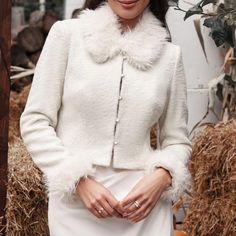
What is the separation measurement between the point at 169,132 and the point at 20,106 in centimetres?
280

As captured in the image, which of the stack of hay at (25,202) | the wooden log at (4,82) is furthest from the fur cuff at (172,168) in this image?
the stack of hay at (25,202)

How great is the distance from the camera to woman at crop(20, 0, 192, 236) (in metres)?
1.86

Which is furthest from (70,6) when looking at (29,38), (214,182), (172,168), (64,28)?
(172,168)

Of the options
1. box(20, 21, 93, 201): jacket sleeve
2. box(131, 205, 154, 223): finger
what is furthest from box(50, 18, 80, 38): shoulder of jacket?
box(131, 205, 154, 223): finger

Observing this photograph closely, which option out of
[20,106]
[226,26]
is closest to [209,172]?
[226,26]

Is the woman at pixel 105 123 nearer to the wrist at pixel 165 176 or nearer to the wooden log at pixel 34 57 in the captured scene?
A: the wrist at pixel 165 176

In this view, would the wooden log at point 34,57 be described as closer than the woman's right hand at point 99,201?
No

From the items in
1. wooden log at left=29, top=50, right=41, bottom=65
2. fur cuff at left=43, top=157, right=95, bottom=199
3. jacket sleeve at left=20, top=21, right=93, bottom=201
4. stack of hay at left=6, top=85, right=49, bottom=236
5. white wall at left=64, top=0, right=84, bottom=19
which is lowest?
wooden log at left=29, top=50, right=41, bottom=65

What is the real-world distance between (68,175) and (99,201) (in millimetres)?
110

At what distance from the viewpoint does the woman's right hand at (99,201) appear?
1808 millimetres

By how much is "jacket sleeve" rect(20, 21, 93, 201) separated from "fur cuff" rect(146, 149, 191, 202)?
0.19 metres

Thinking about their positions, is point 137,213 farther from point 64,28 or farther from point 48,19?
point 48,19

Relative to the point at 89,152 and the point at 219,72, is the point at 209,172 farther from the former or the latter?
the point at 89,152

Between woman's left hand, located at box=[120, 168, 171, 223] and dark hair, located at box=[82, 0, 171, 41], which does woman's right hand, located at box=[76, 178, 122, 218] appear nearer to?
woman's left hand, located at box=[120, 168, 171, 223]
